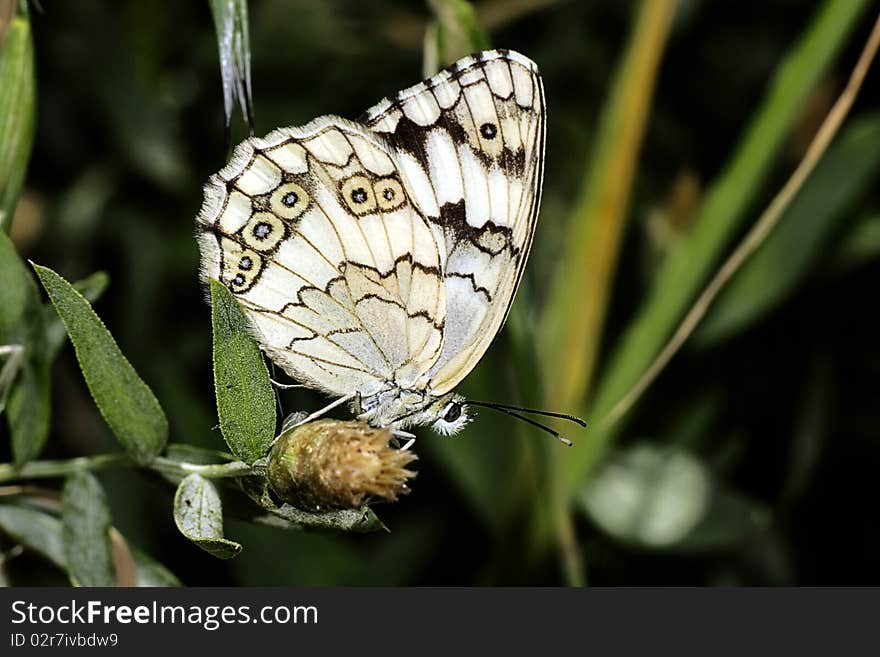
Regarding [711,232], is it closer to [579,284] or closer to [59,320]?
[579,284]

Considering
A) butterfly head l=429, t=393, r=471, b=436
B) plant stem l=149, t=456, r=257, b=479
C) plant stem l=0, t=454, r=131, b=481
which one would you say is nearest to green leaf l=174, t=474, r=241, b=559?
plant stem l=149, t=456, r=257, b=479

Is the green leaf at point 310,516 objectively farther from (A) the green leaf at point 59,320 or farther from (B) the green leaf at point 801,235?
(B) the green leaf at point 801,235

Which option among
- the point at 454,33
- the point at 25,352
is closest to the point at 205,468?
the point at 25,352

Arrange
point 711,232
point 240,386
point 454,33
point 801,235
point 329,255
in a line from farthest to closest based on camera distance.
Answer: point 801,235, point 711,232, point 454,33, point 329,255, point 240,386

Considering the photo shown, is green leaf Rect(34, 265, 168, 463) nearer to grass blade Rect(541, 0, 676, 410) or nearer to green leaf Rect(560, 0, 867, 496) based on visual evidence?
green leaf Rect(560, 0, 867, 496)

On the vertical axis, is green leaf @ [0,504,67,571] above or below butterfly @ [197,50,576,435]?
below

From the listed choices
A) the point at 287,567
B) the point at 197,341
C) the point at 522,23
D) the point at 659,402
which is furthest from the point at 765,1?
the point at 287,567

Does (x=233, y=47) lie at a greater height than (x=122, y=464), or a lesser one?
greater
